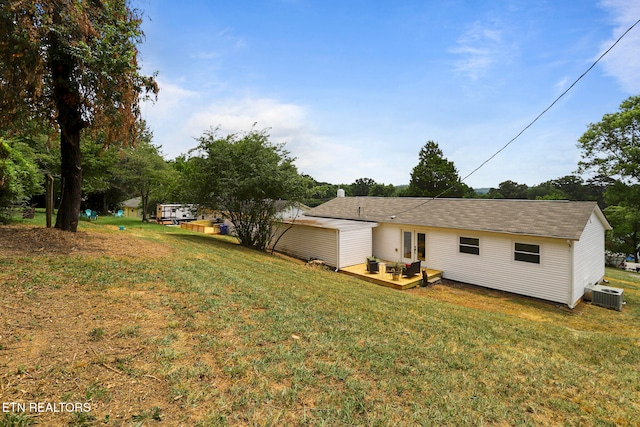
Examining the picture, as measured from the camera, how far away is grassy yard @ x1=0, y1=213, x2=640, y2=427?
2.58 metres

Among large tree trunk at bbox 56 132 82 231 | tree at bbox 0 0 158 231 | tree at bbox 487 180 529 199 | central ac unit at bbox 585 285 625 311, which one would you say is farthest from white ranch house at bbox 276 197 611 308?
tree at bbox 487 180 529 199

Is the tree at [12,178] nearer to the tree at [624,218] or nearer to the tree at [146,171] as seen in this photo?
the tree at [146,171]

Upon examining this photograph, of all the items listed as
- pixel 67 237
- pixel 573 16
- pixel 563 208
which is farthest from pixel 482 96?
pixel 67 237

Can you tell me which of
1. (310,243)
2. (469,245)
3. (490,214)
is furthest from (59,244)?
(490,214)

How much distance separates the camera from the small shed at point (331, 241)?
14.5 meters

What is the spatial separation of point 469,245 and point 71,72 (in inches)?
575

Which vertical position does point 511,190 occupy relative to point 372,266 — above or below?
above

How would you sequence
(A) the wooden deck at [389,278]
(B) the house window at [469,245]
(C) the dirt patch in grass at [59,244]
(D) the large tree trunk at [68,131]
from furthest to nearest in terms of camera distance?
1. (B) the house window at [469,245]
2. (A) the wooden deck at [389,278]
3. (D) the large tree trunk at [68,131]
4. (C) the dirt patch in grass at [59,244]

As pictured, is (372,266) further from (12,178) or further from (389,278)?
(12,178)

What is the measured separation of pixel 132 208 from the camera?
38812 millimetres

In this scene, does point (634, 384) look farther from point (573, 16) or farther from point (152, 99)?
point (152, 99)

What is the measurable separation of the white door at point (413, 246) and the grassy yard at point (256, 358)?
7752mm

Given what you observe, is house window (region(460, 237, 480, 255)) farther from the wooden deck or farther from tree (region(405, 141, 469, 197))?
tree (region(405, 141, 469, 197))

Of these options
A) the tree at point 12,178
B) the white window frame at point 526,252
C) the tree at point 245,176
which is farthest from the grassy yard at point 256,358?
the tree at point 245,176
